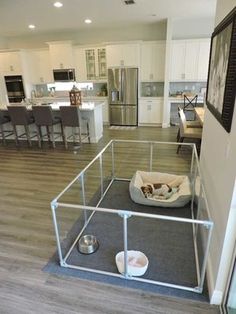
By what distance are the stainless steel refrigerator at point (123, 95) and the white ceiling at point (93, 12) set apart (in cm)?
130

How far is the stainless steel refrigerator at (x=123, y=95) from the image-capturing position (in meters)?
6.50

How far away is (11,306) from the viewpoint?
1.71 meters

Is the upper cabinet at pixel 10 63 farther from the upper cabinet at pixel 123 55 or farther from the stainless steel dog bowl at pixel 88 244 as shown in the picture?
the stainless steel dog bowl at pixel 88 244

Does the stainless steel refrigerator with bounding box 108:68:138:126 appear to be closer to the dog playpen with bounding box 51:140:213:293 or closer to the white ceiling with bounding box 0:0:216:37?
the white ceiling with bounding box 0:0:216:37

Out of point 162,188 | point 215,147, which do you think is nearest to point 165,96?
point 162,188

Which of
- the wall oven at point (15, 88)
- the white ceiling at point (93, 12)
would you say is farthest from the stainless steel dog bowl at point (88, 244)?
the wall oven at point (15, 88)

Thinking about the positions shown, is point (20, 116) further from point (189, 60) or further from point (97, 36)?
point (189, 60)

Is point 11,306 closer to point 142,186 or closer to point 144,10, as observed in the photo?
point 142,186

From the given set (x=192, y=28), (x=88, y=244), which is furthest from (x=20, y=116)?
(x=192, y=28)

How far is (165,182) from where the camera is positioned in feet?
10.6

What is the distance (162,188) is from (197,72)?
15.0 feet

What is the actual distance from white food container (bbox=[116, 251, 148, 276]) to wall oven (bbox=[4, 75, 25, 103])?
708 cm

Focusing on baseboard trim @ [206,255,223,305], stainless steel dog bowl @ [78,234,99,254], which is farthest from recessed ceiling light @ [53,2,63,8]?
baseboard trim @ [206,255,223,305]

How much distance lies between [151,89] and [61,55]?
9.70 feet
